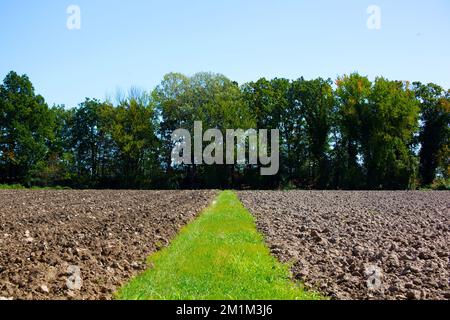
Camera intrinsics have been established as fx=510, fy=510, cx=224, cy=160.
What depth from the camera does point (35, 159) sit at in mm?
63000

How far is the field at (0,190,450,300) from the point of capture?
8305mm

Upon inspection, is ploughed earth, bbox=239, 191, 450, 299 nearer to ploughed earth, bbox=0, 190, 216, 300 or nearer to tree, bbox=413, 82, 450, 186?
ploughed earth, bbox=0, 190, 216, 300

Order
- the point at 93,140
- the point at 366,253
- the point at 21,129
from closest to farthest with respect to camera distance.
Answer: the point at 366,253
the point at 21,129
the point at 93,140

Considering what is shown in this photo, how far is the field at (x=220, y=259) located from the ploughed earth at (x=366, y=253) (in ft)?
0.09

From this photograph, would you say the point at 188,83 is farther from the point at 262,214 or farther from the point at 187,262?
the point at 187,262

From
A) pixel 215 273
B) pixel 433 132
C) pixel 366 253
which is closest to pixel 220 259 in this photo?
pixel 215 273

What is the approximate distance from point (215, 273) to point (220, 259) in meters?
1.42

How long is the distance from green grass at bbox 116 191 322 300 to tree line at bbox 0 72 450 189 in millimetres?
48564

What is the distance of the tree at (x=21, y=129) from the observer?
6150 centimetres

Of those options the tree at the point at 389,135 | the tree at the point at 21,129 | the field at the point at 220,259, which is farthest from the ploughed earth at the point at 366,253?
the tree at the point at 21,129

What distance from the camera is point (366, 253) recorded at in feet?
37.6

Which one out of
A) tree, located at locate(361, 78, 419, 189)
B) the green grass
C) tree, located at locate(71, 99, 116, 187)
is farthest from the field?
tree, located at locate(71, 99, 116, 187)

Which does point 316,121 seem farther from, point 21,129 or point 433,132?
point 21,129
